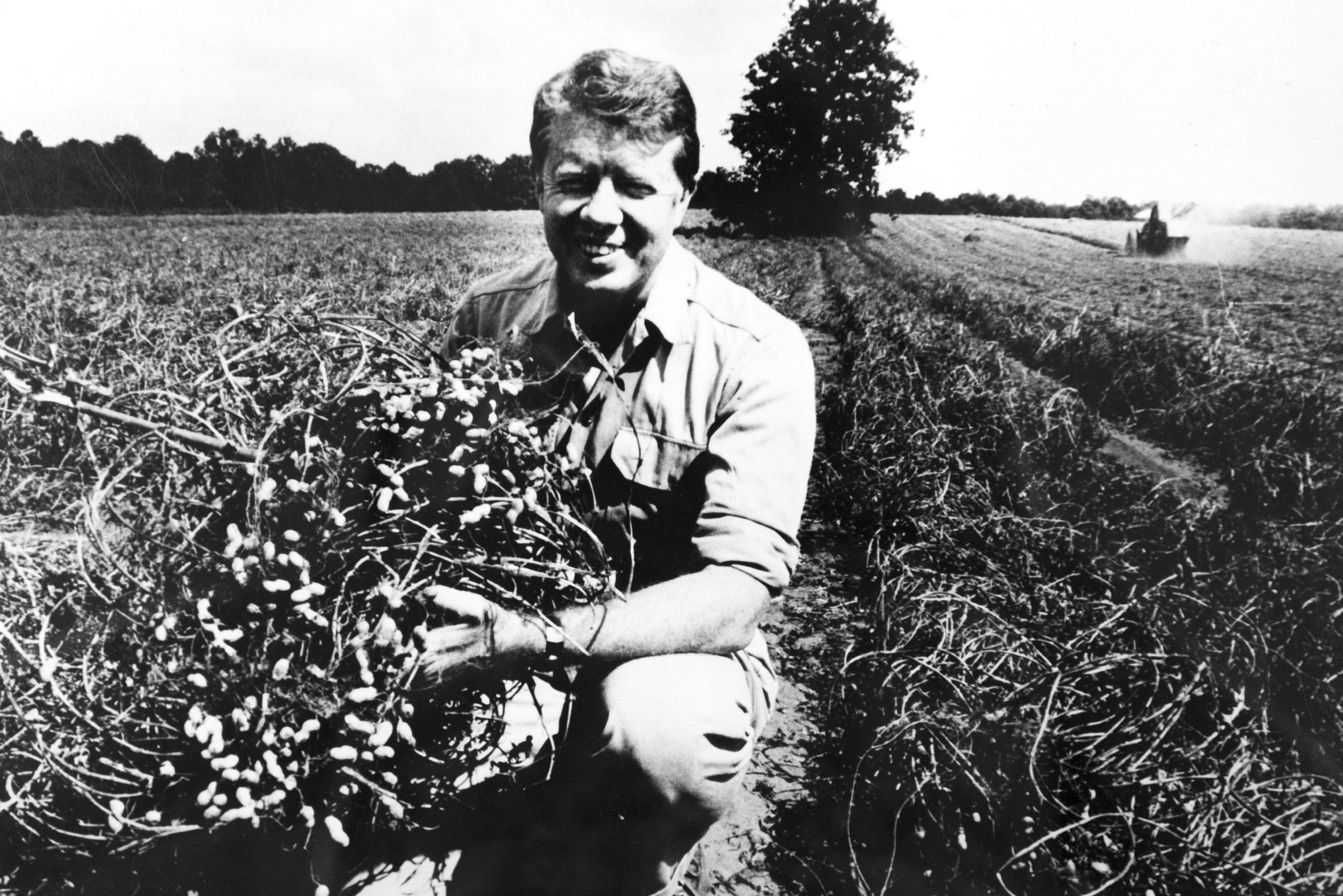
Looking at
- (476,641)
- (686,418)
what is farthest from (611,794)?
(686,418)

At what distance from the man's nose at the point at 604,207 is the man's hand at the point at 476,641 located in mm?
1010

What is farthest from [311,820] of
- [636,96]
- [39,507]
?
[39,507]

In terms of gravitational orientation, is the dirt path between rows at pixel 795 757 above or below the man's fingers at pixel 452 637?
below

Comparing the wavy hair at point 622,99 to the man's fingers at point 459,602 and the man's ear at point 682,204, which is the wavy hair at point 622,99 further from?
the man's fingers at point 459,602

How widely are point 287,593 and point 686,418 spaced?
3.71 feet

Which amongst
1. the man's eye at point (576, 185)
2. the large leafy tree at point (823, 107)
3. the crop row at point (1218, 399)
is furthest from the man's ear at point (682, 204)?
the large leafy tree at point (823, 107)

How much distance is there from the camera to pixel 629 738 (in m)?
1.68

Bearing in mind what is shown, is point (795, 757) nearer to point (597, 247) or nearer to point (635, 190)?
point (597, 247)

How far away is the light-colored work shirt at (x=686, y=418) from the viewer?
1.94m

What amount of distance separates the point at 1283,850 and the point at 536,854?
192 centimetres

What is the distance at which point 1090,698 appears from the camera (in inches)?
95.7

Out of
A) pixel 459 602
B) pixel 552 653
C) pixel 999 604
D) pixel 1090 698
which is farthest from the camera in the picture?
pixel 999 604

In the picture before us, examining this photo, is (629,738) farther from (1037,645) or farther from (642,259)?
(1037,645)

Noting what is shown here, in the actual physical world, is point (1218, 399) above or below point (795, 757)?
above
